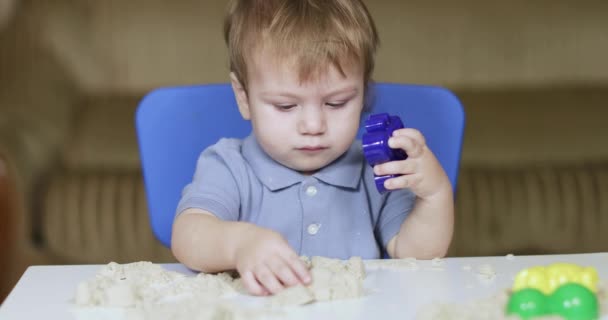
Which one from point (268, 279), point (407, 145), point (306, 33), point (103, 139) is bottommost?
point (103, 139)

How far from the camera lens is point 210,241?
3.31 ft

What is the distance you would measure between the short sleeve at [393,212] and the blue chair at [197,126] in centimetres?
14

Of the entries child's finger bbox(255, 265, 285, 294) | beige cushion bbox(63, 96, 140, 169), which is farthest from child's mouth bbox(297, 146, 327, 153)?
beige cushion bbox(63, 96, 140, 169)

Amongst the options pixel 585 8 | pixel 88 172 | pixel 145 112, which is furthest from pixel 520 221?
pixel 145 112

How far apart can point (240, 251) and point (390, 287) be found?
0.53 feet

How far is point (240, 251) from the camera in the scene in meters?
0.95

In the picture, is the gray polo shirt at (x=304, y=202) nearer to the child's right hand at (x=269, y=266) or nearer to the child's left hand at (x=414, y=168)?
the child's left hand at (x=414, y=168)

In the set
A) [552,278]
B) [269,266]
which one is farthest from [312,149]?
[552,278]

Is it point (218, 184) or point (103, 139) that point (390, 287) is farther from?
point (103, 139)

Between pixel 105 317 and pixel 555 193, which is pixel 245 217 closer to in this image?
pixel 105 317

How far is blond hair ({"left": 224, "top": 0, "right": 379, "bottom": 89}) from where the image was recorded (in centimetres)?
111

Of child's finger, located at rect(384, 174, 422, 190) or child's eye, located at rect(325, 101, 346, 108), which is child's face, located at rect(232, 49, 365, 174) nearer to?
child's eye, located at rect(325, 101, 346, 108)

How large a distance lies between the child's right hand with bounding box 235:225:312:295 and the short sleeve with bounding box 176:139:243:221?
0.72 ft

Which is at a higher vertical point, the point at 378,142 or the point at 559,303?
the point at 378,142
